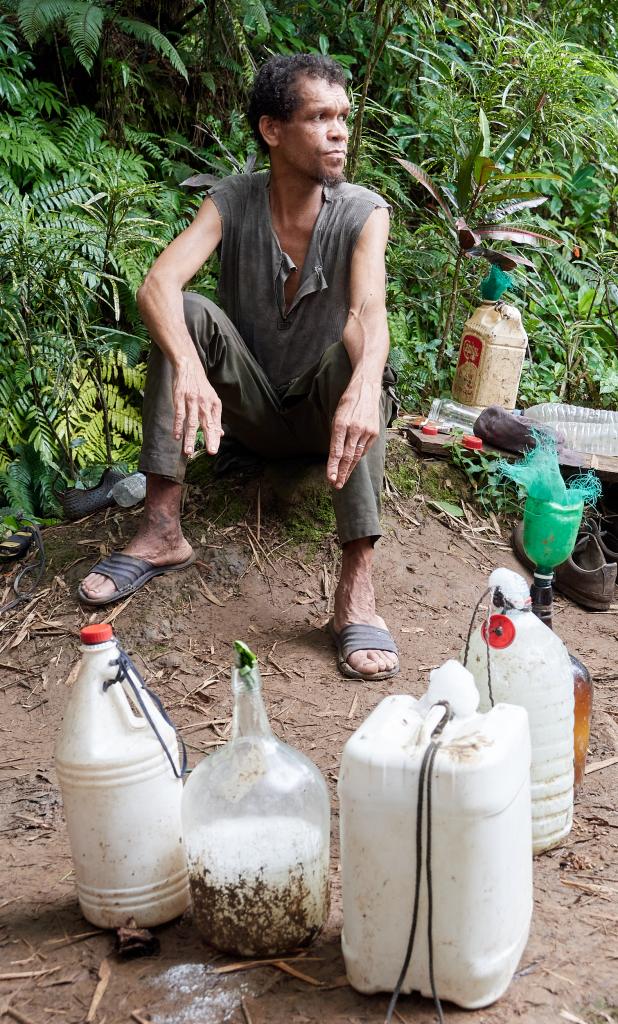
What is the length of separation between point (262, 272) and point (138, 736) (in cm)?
207

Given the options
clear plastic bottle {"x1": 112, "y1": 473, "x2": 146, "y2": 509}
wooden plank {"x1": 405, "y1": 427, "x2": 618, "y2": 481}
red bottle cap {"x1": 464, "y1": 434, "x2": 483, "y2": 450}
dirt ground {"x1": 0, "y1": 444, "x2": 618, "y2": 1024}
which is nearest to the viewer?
dirt ground {"x1": 0, "y1": 444, "x2": 618, "y2": 1024}

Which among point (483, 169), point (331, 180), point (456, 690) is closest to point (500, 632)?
point (456, 690)

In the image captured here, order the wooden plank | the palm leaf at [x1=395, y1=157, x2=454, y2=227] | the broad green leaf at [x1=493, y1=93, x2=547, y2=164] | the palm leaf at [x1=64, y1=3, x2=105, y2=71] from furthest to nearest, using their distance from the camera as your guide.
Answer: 1. the broad green leaf at [x1=493, y1=93, x2=547, y2=164]
2. the palm leaf at [x1=64, y1=3, x2=105, y2=71]
3. the palm leaf at [x1=395, y1=157, x2=454, y2=227]
4. the wooden plank

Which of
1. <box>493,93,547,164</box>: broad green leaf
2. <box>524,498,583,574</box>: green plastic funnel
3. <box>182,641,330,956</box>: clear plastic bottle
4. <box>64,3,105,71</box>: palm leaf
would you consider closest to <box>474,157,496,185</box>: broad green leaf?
<box>493,93,547,164</box>: broad green leaf

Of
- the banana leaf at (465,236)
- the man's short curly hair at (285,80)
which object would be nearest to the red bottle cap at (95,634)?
the man's short curly hair at (285,80)

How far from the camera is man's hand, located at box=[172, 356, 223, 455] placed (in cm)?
256

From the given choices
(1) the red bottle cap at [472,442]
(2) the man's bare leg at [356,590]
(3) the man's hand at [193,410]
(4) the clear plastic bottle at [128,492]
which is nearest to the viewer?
(3) the man's hand at [193,410]

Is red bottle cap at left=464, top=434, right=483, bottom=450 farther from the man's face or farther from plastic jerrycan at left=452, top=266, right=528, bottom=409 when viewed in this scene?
the man's face

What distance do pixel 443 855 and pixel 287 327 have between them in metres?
2.26

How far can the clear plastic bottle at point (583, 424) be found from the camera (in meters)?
4.50

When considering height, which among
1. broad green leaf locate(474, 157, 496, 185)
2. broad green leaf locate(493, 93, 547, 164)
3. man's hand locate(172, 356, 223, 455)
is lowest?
man's hand locate(172, 356, 223, 455)

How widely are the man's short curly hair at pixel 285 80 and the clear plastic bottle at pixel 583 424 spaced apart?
6.44 feet

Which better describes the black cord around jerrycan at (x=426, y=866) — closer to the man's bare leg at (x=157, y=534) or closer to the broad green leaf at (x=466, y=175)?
the man's bare leg at (x=157, y=534)

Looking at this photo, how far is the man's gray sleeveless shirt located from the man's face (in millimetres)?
127
